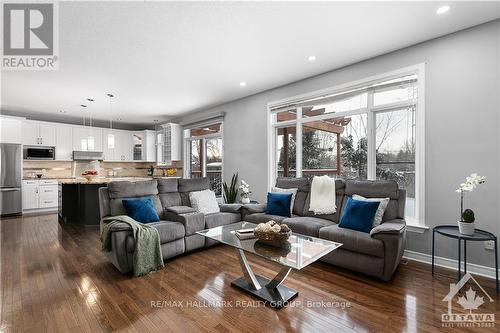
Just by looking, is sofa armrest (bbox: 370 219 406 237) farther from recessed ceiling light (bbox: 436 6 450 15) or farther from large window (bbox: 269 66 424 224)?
recessed ceiling light (bbox: 436 6 450 15)

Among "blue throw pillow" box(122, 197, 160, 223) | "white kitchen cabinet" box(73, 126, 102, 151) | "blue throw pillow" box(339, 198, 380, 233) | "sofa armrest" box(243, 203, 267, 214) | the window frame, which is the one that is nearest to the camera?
"blue throw pillow" box(339, 198, 380, 233)

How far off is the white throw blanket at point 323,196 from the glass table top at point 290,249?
1.17 m

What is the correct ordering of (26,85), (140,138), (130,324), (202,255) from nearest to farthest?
(130,324), (202,255), (26,85), (140,138)

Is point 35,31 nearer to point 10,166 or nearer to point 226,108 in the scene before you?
point 226,108

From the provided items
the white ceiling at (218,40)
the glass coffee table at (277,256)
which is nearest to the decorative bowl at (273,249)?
the glass coffee table at (277,256)

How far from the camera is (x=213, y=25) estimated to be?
270 cm

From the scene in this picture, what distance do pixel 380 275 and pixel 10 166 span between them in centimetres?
831

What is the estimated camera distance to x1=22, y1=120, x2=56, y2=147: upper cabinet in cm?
665

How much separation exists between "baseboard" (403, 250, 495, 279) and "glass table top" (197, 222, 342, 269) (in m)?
1.62

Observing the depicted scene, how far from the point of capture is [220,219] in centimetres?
390

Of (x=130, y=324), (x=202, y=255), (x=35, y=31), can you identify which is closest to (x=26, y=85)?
(x=35, y=31)

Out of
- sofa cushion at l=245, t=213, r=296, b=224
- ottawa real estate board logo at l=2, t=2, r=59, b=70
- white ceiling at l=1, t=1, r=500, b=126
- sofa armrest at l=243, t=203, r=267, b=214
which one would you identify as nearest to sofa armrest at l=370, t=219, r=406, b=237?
sofa cushion at l=245, t=213, r=296, b=224

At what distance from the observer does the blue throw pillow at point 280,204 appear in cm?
380

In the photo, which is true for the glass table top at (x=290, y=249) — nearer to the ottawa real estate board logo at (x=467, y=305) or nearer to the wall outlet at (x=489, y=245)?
the ottawa real estate board logo at (x=467, y=305)
